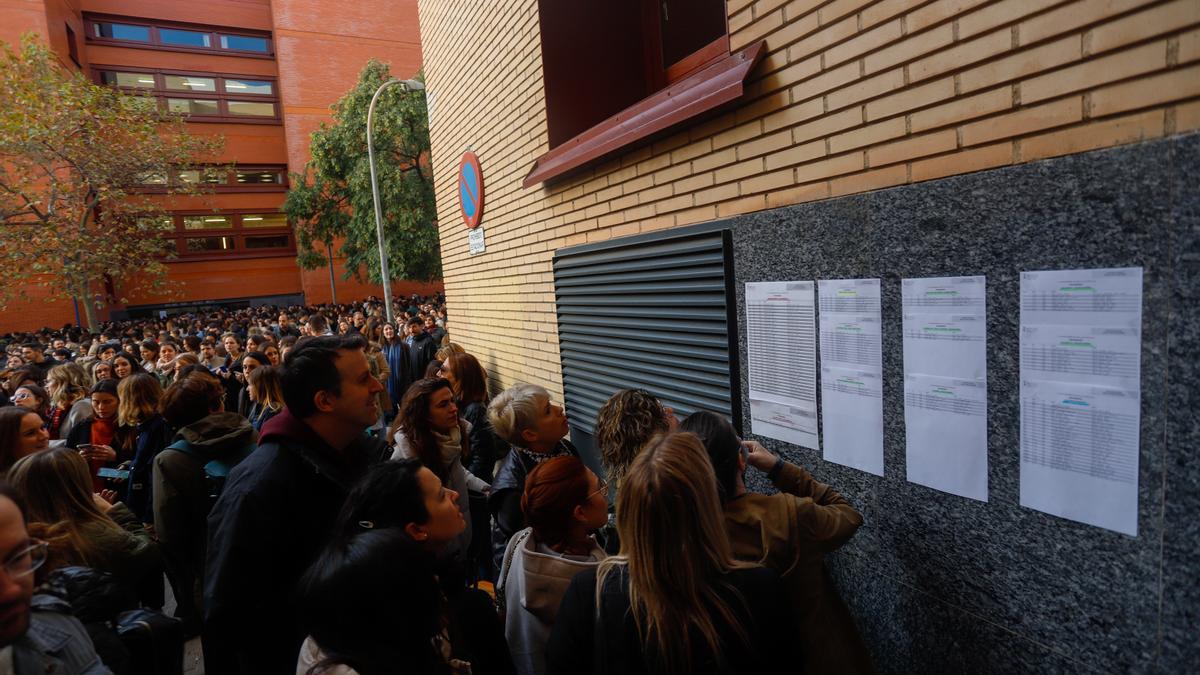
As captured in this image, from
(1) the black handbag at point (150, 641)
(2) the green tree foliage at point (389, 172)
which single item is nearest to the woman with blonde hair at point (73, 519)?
(1) the black handbag at point (150, 641)

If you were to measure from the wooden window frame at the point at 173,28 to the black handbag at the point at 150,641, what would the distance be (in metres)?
39.2

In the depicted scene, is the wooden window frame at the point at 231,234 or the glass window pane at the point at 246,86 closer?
the wooden window frame at the point at 231,234

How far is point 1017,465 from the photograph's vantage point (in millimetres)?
2146

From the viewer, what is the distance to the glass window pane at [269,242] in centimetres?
3459

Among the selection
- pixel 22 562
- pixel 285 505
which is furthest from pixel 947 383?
pixel 22 562

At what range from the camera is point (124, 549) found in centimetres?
318

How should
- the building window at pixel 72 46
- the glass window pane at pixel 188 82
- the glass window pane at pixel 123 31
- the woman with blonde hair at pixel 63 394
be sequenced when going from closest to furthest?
the woman with blonde hair at pixel 63 394
the building window at pixel 72 46
the glass window pane at pixel 123 31
the glass window pane at pixel 188 82

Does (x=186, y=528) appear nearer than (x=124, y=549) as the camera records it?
No

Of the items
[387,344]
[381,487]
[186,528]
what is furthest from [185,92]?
[381,487]

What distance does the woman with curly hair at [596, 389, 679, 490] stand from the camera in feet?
9.50

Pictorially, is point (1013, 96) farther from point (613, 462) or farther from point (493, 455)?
point (493, 455)

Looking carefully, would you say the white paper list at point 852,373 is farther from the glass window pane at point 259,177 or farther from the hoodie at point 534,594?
the glass window pane at point 259,177

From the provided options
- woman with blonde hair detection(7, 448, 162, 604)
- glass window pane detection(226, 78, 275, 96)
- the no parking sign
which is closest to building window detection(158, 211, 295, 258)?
glass window pane detection(226, 78, 275, 96)

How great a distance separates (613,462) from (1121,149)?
2162 millimetres
